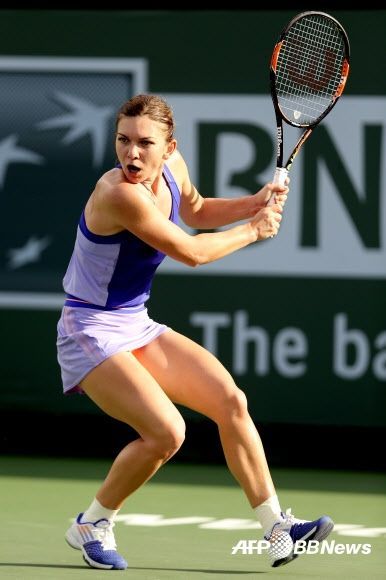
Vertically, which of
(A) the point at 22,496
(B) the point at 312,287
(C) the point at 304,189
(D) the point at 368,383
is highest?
(C) the point at 304,189

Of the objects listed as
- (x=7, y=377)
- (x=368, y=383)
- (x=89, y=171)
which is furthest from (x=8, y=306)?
(x=368, y=383)

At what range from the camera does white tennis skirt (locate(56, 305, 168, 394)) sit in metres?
4.52

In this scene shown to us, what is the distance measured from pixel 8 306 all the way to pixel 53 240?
15.4 inches

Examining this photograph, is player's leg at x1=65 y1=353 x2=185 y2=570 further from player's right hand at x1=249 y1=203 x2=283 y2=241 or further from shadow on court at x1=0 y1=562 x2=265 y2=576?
player's right hand at x1=249 y1=203 x2=283 y2=241

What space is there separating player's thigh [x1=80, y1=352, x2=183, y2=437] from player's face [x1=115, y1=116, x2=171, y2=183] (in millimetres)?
585

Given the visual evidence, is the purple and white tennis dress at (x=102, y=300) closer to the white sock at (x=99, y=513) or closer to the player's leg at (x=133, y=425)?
the player's leg at (x=133, y=425)

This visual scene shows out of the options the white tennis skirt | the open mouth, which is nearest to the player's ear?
the open mouth

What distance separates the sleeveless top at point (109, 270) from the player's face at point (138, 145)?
20 cm

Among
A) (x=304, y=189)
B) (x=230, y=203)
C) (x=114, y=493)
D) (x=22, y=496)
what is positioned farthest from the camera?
(x=304, y=189)

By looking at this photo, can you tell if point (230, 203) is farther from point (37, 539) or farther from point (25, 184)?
point (25, 184)

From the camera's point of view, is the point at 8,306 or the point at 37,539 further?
the point at 8,306

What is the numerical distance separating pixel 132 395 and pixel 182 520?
1271 mm

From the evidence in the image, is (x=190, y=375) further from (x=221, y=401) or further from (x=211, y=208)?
(x=211, y=208)

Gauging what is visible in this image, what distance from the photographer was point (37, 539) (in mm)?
5105
